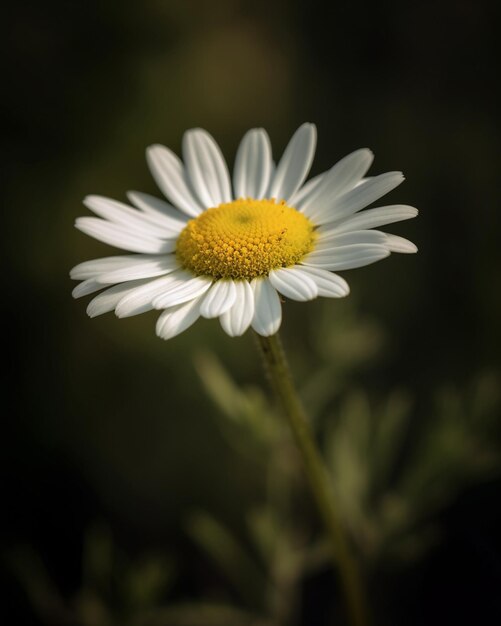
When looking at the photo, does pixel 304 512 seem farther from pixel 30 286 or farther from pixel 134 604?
pixel 30 286

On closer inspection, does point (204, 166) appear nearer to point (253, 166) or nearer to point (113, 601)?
point (253, 166)

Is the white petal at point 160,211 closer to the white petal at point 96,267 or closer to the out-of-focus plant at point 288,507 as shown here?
the white petal at point 96,267

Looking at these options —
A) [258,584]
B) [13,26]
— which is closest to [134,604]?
[258,584]

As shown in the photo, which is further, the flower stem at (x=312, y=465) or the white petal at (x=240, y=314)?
the flower stem at (x=312, y=465)

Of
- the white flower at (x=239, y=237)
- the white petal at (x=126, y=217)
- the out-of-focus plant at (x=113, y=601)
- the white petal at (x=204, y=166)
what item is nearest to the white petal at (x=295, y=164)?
the white flower at (x=239, y=237)

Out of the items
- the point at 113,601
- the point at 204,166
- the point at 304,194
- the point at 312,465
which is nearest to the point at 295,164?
the point at 304,194
